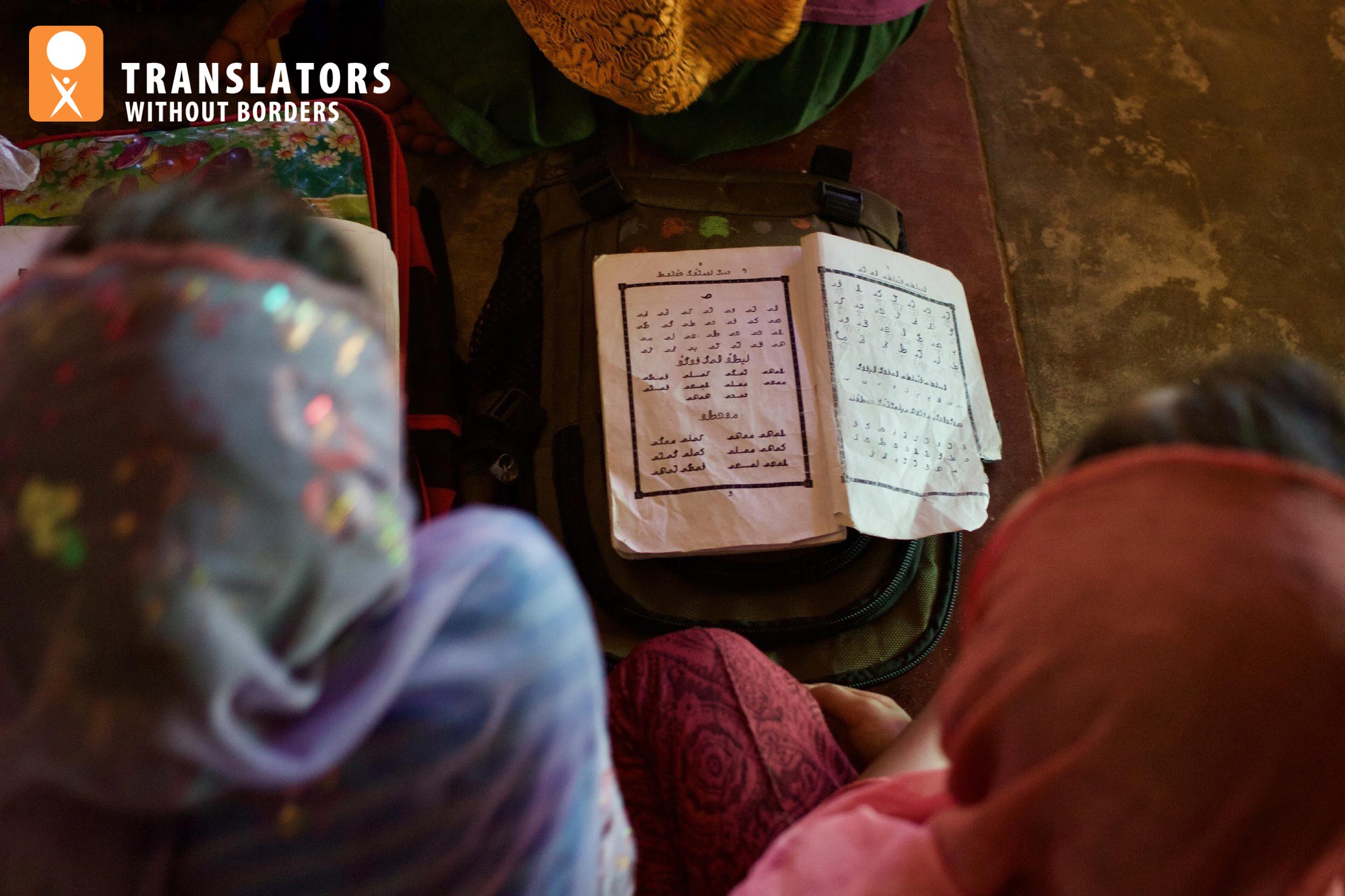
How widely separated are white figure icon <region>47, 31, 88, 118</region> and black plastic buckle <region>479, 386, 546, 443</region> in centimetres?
74

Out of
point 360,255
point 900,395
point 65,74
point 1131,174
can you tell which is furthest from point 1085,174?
point 65,74

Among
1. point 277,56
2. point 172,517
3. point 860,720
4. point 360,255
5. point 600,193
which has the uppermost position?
point 277,56

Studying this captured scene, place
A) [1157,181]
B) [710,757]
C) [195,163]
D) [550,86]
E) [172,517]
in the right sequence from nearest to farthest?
[172,517]
[710,757]
[195,163]
[550,86]
[1157,181]

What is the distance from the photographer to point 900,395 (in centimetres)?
93

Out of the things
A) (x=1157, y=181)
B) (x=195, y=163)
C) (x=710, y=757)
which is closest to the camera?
(x=710, y=757)

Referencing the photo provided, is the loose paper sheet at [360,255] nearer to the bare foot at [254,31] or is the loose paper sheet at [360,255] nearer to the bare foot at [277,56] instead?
the bare foot at [277,56]

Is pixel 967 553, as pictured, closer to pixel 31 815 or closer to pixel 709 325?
pixel 709 325

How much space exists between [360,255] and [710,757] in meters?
0.52

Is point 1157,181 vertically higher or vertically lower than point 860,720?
higher

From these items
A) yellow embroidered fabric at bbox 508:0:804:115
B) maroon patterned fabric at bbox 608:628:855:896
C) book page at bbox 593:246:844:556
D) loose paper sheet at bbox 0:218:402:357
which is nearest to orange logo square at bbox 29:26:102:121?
loose paper sheet at bbox 0:218:402:357

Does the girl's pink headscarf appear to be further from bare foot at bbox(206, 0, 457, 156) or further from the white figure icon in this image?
the white figure icon

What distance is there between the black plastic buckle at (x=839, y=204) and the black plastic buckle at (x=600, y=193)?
231 millimetres

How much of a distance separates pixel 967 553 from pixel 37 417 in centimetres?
90

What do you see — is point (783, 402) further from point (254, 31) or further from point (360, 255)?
point (254, 31)
